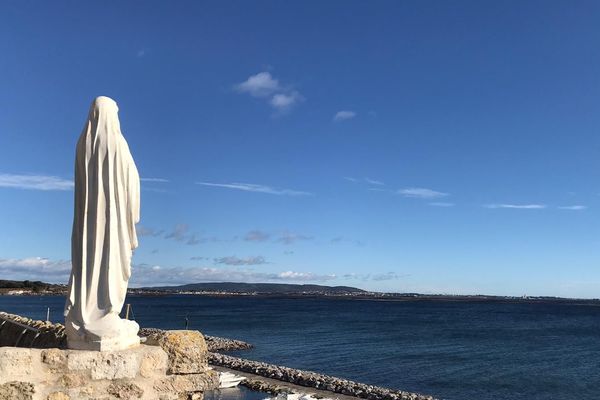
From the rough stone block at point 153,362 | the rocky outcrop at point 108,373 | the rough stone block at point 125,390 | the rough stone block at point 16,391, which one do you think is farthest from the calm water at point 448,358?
the rough stone block at point 16,391

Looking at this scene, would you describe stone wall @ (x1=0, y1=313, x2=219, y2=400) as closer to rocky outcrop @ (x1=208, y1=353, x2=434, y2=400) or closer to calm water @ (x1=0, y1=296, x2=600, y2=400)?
rocky outcrop @ (x1=208, y1=353, x2=434, y2=400)

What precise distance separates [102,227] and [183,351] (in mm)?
1118

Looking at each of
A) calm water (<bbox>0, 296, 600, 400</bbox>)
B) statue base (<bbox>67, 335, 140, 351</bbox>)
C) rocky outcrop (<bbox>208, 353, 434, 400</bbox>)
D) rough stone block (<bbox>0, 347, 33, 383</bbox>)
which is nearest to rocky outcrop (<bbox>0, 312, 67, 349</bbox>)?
statue base (<bbox>67, 335, 140, 351</bbox>)

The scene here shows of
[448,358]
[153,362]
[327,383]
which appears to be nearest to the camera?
[153,362]

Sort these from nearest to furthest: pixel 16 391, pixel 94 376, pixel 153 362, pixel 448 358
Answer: pixel 16 391
pixel 94 376
pixel 153 362
pixel 448 358

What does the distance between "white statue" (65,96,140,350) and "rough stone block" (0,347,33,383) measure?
1.50ft

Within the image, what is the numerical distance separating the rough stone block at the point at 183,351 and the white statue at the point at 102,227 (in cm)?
24

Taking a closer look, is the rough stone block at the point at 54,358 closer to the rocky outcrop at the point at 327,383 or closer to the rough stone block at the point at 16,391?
the rough stone block at the point at 16,391

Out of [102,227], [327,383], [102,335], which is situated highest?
[102,227]

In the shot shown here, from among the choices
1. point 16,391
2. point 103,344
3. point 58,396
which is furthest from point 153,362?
point 16,391

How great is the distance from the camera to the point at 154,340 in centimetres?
443

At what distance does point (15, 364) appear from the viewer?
3.56 m

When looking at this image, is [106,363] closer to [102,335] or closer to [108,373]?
[108,373]

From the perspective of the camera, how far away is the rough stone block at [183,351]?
14.2ft
